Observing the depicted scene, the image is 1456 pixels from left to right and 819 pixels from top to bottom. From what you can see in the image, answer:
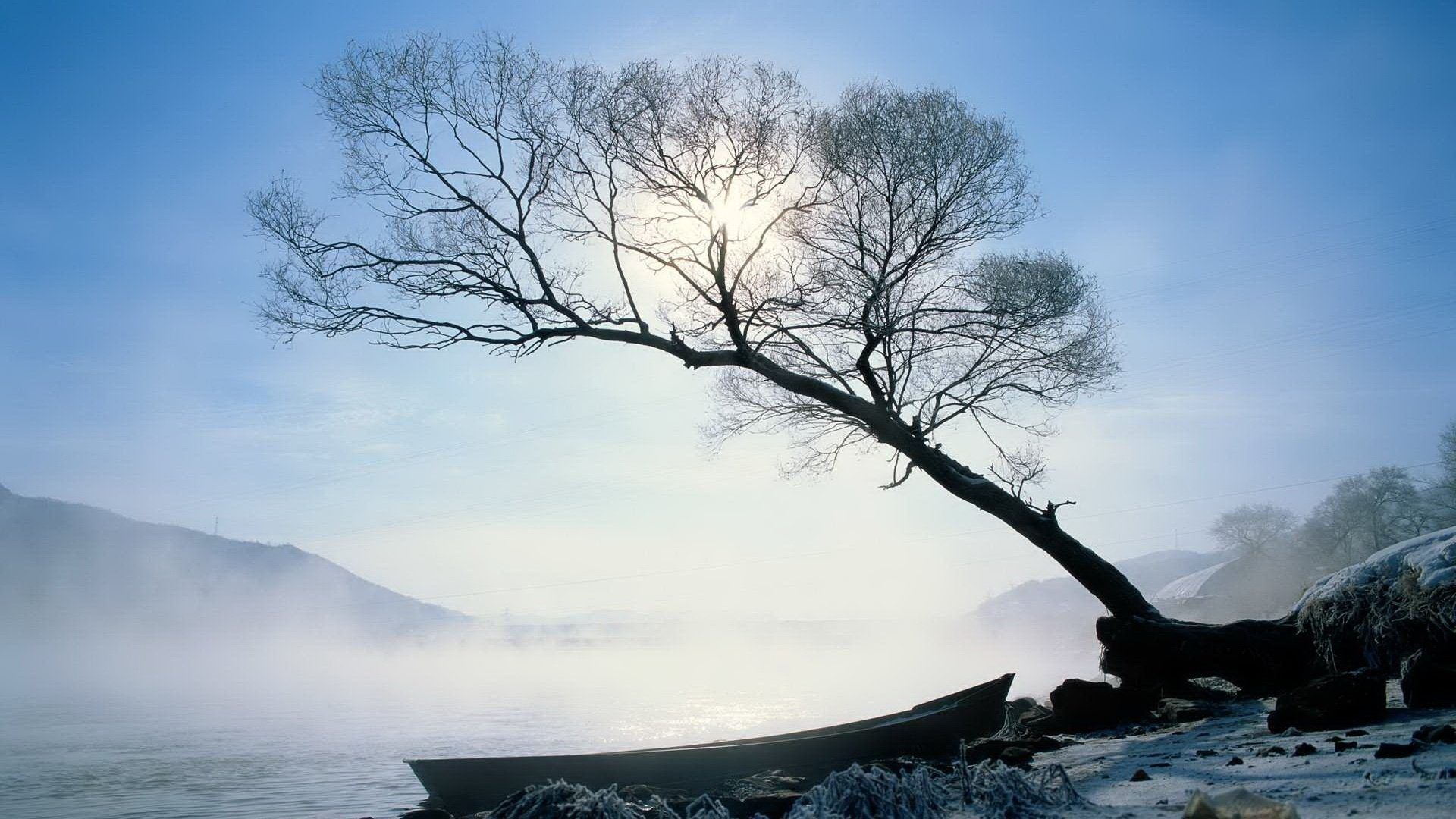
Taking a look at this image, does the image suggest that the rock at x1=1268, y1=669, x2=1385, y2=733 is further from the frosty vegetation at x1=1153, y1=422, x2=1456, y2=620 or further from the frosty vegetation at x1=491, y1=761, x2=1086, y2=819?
the frosty vegetation at x1=1153, y1=422, x2=1456, y2=620

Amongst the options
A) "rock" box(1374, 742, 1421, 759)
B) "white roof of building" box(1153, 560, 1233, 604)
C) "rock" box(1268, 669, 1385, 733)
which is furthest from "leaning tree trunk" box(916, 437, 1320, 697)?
"white roof of building" box(1153, 560, 1233, 604)

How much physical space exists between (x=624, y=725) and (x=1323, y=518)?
63.6m

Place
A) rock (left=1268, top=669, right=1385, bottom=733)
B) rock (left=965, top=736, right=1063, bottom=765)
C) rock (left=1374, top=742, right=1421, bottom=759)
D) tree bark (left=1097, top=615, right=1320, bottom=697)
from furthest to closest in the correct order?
tree bark (left=1097, top=615, right=1320, bottom=697), rock (left=965, top=736, right=1063, bottom=765), rock (left=1268, top=669, right=1385, bottom=733), rock (left=1374, top=742, right=1421, bottom=759)

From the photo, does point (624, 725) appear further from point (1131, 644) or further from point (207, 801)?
point (1131, 644)

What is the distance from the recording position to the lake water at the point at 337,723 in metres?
11.4

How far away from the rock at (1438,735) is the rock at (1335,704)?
5.61 ft

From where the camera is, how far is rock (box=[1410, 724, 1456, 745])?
16.5 ft

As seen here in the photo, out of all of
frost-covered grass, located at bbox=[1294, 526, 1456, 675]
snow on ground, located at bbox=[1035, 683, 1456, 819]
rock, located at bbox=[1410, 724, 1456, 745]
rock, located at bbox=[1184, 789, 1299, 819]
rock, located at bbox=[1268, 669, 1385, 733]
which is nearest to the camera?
rock, located at bbox=[1184, 789, 1299, 819]

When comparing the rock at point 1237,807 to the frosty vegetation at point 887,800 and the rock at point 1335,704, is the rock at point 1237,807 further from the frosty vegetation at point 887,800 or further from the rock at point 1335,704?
the rock at point 1335,704

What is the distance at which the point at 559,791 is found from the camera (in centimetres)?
499

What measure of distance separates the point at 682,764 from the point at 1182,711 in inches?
233

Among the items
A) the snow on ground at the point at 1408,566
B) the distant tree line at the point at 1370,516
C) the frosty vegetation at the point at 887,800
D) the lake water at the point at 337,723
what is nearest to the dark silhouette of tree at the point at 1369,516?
the distant tree line at the point at 1370,516

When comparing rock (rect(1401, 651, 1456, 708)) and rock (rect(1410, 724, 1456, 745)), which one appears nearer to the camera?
rock (rect(1410, 724, 1456, 745))

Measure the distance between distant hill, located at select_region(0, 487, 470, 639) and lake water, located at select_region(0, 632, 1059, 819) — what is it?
315 ft
